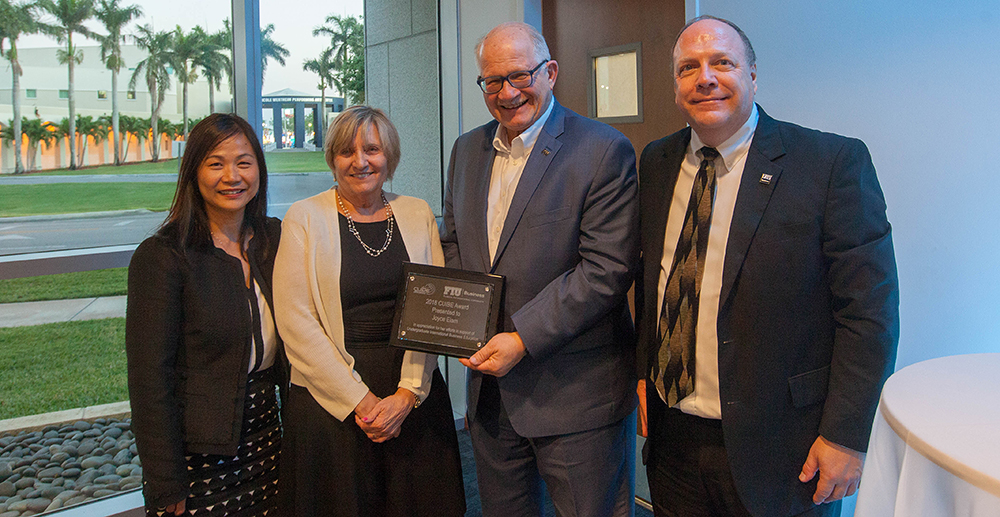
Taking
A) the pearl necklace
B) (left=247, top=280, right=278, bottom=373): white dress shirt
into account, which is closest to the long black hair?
(left=247, top=280, right=278, bottom=373): white dress shirt

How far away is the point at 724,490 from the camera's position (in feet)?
5.58

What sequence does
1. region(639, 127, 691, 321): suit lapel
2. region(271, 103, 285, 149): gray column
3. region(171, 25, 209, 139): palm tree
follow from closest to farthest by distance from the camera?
region(639, 127, 691, 321): suit lapel → region(171, 25, 209, 139): palm tree → region(271, 103, 285, 149): gray column

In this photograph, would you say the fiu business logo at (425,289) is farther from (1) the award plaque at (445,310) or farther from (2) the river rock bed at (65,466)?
(2) the river rock bed at (65,466)

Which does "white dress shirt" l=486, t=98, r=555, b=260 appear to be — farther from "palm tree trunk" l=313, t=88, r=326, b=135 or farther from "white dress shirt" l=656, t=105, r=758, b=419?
"palm tree trunk" l=313, t=88, r=326, b=135

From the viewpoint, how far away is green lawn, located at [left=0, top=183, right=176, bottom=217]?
2922mm

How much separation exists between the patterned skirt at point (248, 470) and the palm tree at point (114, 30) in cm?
195

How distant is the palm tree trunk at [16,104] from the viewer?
112 inches

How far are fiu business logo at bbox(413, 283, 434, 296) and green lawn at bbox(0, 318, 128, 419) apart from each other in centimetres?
260

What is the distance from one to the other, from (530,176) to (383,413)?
0.84 m

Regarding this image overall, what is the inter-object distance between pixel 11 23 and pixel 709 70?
2908mm

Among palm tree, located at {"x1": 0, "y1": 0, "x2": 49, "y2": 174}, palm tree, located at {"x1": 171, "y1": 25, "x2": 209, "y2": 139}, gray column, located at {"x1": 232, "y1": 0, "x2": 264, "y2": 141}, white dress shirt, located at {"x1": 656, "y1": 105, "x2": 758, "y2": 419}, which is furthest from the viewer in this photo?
gray column, located at {"x1": 232, "y1": 0, "x2": 264, "y2": 141}

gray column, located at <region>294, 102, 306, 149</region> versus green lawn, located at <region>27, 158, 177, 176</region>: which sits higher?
gray column, located at <region>294, 102, 306, 149</region>

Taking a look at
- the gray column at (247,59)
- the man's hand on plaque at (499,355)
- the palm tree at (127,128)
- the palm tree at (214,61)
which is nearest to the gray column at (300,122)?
the gray column at (247,59)

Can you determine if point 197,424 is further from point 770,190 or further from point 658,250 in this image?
point 770,190
